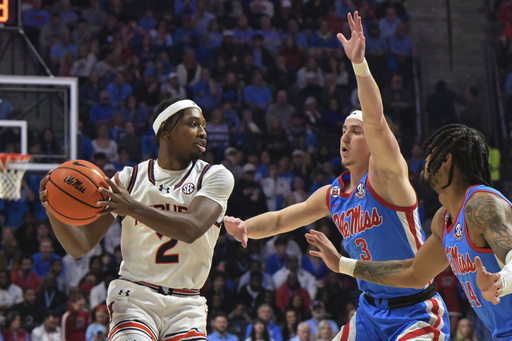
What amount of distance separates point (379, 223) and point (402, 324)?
673 millimetres

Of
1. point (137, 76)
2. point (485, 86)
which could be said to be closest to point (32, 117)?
point (137, 76)

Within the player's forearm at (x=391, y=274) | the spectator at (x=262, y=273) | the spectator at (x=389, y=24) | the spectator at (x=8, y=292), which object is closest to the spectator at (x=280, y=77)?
the spectator at (x=389, y=24)

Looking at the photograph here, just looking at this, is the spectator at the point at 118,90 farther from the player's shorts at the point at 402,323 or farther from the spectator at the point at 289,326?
the player's shorts at the point at 402,323

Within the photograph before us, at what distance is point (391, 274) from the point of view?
4711 millimetres

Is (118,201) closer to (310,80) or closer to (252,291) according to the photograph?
(252,291)

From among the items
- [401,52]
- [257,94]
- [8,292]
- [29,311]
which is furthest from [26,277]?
[401,52]

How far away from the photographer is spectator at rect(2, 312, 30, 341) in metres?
10.0

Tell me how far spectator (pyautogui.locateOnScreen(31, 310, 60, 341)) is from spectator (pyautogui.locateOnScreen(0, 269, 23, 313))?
0.62 meters

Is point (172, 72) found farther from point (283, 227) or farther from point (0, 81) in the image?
point (283, 227)

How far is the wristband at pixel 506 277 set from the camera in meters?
3.49

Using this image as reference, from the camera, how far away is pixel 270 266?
11.8 m

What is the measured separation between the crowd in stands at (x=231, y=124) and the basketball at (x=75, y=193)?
5.29m

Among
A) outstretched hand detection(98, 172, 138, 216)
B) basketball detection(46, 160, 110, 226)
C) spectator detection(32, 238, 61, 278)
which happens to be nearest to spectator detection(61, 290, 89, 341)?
spectator detection(32, 238, 61, 278)

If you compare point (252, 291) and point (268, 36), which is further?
point (268, 36)
